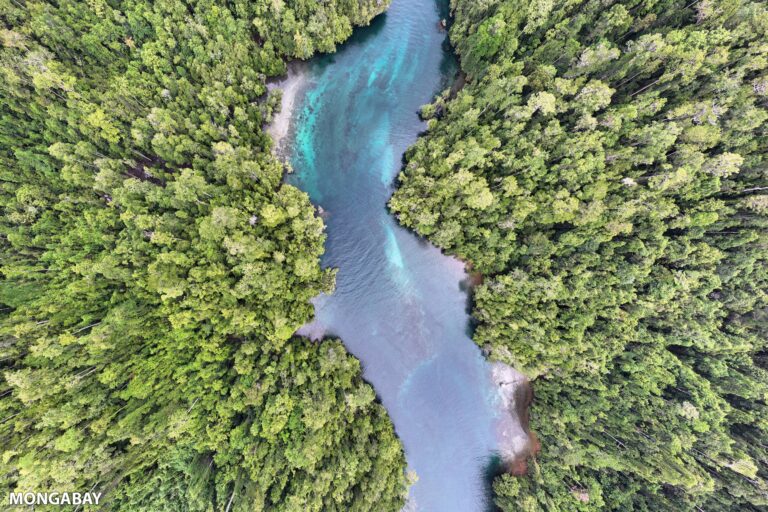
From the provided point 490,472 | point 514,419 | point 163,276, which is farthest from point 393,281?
point 490,472

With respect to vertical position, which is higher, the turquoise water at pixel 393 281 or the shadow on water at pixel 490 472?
the turquoise water at pixel 393 281

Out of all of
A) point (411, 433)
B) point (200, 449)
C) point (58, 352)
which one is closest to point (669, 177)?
point (411, 433)

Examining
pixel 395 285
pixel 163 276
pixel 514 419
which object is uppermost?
pixel 163 276

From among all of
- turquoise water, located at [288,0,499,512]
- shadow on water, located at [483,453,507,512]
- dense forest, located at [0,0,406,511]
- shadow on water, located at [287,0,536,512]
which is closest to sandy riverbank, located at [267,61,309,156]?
turquoise water, located at [288,0,499,512]

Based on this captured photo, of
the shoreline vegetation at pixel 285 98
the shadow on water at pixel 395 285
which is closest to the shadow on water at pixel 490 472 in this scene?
the shadow on water at pixel 395 285

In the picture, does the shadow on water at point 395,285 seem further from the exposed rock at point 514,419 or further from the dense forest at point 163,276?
the dense forest at point 163,276

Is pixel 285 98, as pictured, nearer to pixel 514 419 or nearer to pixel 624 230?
pixel 624 230
